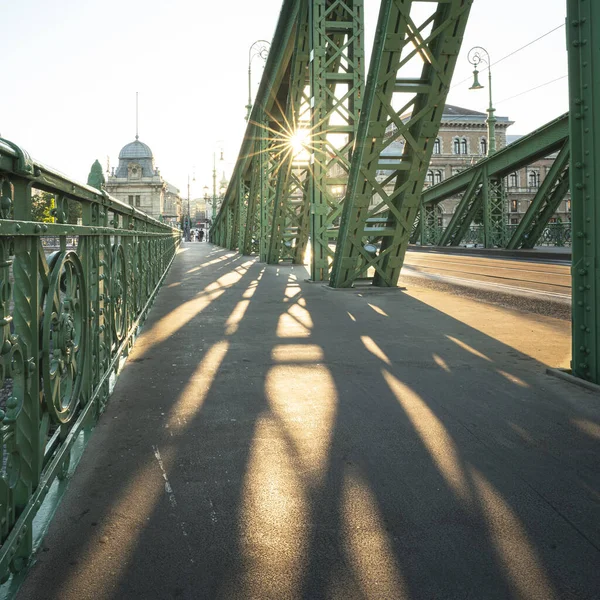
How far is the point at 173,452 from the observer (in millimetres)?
2592

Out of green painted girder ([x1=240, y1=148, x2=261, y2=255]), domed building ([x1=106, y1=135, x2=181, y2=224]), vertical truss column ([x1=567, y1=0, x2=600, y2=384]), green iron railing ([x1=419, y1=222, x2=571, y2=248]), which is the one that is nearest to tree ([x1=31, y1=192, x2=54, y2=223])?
vertical truss column ([x1=567, y1=0, x2=600, y2=384])

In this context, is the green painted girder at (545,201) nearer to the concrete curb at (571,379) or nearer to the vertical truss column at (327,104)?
the vertical truss column at (327,104)

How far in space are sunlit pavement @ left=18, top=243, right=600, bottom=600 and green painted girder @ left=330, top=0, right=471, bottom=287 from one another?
467 centimetres

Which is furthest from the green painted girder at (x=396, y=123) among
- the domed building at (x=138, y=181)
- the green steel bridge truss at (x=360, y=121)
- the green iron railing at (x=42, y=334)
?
the domed building at (x=138, y=181)

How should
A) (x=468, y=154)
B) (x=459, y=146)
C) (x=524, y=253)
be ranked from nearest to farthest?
(x=524, y=253) → (x=468, y=154) → (x=459, y=146)

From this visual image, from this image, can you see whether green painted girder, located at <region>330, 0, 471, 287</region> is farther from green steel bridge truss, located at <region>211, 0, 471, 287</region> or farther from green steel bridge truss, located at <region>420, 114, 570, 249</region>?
green steel bridge truss, located at <region>420, 114, 570, 249</region>

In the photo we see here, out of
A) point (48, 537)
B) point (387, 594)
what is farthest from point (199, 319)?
point (387, 594)

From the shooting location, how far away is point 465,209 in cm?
3047

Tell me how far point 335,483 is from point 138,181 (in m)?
103

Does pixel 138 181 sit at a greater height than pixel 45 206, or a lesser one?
greater

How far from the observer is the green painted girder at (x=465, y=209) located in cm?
2828

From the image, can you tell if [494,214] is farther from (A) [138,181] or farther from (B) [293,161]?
(A) [138,181]

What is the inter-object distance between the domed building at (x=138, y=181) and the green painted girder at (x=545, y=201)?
77.0 metres

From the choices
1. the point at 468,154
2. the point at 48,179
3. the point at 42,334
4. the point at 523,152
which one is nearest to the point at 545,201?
the point at 523,152
